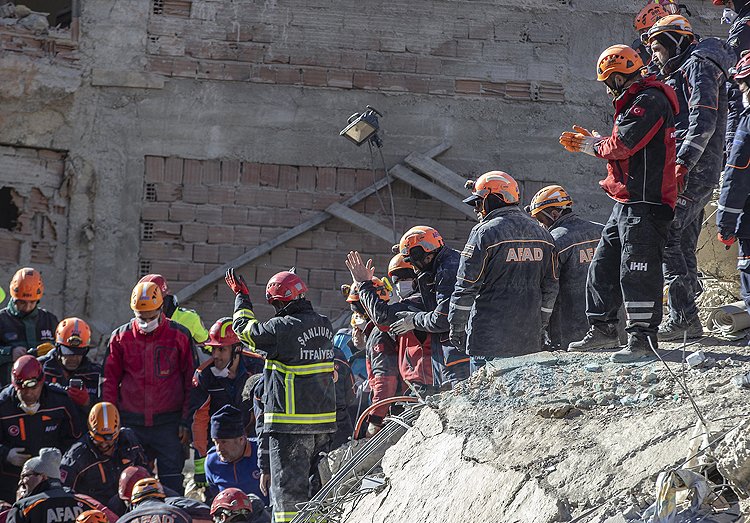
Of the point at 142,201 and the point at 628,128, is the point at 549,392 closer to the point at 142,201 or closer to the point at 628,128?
the point at 628,128

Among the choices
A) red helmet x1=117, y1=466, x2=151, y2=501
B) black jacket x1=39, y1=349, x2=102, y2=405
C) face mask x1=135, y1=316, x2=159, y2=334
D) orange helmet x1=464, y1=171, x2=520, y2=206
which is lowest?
red helmet x1=117, y1=466, x2=151, y2=501

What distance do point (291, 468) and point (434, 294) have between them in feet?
5.82

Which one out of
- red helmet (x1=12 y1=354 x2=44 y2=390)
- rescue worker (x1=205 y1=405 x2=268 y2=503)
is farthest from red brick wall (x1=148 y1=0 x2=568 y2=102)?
rescue worker (x1=205 y1=405 x2=268 y2=503)

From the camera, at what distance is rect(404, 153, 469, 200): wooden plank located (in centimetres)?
1434

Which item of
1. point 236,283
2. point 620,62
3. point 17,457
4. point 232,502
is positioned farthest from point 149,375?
point 620,62

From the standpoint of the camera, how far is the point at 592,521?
15.2 feet

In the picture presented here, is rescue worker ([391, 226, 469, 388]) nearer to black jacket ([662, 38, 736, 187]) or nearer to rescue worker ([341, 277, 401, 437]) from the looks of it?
rescue worker ([341, 277, 401, 437])

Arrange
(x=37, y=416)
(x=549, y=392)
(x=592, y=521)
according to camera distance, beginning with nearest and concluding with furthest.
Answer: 1. (x=592, y=521)
2. (x=549, y=392)
3. (x=37, y=416)

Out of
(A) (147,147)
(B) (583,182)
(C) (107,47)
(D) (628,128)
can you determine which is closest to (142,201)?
(A) (147,147)

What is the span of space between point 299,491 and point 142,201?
270 inches

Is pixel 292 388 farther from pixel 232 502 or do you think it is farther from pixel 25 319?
pixel 25 319

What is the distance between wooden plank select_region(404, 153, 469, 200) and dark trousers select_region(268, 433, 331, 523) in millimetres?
6362

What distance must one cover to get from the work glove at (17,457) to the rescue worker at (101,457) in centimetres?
40

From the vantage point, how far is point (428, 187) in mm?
14383
